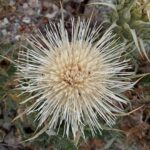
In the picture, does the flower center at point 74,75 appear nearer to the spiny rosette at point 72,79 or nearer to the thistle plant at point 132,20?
the spiny rosette at point 72,79

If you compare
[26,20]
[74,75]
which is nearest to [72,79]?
[74,75]

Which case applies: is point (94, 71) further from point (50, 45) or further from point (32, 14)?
point (32, 14)

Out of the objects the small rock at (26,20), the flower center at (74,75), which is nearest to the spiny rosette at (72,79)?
the flower center at (74,75)

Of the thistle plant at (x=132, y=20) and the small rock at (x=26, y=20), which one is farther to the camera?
the small rock at (x=26, y=20)

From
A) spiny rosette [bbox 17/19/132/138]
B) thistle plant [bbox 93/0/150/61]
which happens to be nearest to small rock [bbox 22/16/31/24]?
spiny rosette [bbox 17/19/132/138]

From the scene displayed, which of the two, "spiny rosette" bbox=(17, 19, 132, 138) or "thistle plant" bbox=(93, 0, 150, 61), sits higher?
"thistle plant" bbox=(93, 0, 150, 61)

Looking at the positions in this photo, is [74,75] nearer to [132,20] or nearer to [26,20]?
[132,20]

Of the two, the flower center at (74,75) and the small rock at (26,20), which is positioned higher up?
the small rock at (26,20)

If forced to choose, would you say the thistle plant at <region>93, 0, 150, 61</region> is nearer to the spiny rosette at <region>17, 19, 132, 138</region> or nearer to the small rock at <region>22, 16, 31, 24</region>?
the spiny rosette at <region>17, 19, 132, 138</region>
